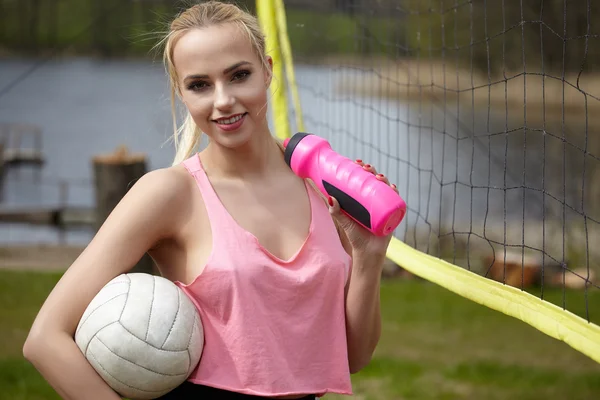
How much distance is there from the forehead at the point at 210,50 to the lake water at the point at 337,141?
37 centimetres

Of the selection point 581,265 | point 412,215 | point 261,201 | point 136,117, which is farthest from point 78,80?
point 261,201

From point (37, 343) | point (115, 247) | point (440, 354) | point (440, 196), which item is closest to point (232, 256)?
point (115, 247)

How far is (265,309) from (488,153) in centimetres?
298

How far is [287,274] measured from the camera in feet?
7.44

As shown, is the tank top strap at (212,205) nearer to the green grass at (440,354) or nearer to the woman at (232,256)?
the woman at (232,256)

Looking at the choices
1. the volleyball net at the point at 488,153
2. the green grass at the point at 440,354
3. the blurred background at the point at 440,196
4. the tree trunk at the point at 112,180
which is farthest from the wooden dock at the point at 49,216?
the tree trunk at the point at 112,180

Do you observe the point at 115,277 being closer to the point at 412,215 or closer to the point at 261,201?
the point at 261,201

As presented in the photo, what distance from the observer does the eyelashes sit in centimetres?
229

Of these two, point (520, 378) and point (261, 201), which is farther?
point (520, 378)

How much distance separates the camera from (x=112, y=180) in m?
5.14

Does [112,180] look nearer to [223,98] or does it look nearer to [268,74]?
[268,74]

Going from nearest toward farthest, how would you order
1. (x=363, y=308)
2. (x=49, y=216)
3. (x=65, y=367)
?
(x=65, y=367) → (x=363, y=308) → (x=49, y=216)

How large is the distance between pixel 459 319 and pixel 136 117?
29624 millimetres

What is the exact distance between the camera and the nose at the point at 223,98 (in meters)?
2.24
